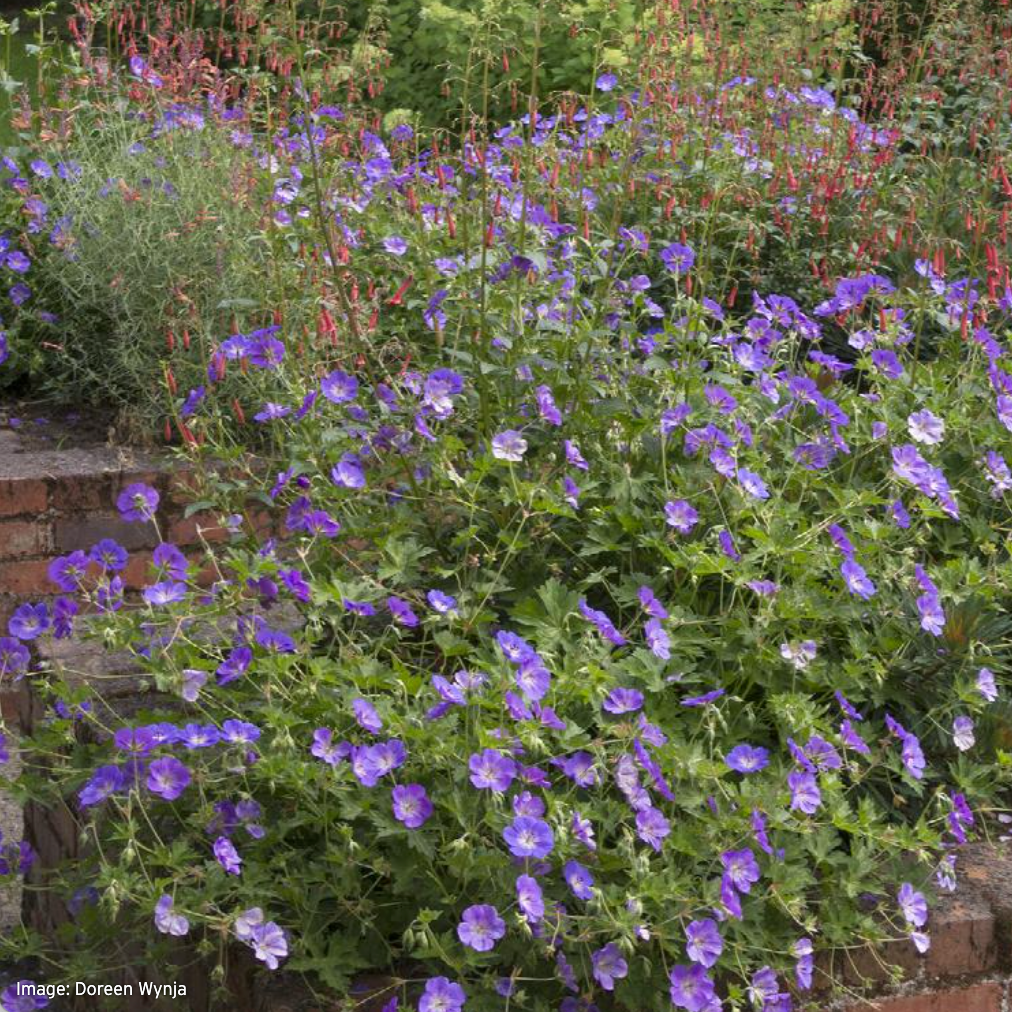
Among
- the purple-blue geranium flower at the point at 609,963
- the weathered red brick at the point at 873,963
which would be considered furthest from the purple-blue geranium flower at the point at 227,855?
the weathered red brick at the point at 873,963

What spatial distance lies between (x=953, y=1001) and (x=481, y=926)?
86 centimetres

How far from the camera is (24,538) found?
143 inches

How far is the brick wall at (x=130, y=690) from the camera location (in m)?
2.48

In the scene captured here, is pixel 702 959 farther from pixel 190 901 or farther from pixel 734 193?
pixel 734 193

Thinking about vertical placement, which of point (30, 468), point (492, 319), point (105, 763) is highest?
point (492, 319)

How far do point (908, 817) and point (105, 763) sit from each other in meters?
1.26

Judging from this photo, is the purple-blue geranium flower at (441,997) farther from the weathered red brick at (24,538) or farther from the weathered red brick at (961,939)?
the weathered red brick at (24,538)

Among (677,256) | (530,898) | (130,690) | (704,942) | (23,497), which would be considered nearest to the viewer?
(530,898)

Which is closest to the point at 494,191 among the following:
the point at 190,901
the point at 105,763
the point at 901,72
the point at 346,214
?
the point at 346,214

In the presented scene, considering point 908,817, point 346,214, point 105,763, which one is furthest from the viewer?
point 346,214

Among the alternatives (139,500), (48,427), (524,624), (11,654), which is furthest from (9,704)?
(524,624)

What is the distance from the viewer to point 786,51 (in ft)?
17.1

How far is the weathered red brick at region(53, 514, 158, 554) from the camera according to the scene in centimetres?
365

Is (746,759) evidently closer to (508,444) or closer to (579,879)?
(579,879)
